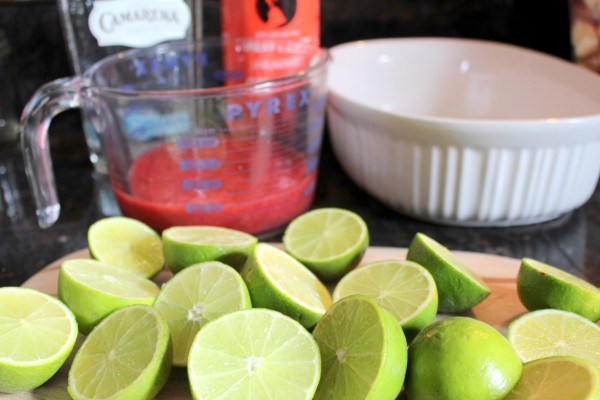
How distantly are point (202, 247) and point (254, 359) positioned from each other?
0.70ft

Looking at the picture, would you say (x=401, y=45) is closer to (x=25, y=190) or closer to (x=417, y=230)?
(x=417, y=230)

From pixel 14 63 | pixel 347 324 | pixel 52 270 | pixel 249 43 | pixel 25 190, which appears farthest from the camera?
pixel 14 63

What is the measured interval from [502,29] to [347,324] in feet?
2.96

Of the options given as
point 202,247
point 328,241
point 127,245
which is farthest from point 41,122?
point 328,241

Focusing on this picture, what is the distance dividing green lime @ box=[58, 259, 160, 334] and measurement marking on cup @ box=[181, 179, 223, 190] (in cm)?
19

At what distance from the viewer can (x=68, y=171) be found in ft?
4.06

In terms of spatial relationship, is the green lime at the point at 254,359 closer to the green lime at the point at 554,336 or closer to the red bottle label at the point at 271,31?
the green lime at the point at 554,336

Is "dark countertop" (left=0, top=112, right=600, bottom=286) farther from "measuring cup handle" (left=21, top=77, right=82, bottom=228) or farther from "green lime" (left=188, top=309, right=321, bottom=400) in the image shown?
"green lime" (left=188, top=309, right=321, bottom=400)

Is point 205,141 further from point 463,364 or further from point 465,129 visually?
point 463,364

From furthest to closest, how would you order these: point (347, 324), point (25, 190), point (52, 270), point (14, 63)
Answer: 1. point (14, 63)
2. point (25, 190)
3. point (52, 270)
4. point (347, 324)

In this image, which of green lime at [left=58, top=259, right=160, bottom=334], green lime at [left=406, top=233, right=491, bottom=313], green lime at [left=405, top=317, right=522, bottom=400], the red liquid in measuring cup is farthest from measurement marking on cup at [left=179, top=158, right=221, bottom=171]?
green lime at [left=405, top=317, right=522, bottom=400]

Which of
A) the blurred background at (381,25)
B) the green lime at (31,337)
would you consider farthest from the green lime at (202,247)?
the blurred background at (381,25)

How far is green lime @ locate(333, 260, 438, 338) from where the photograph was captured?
2.37ft

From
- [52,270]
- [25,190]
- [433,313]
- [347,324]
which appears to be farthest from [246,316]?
[25,190]
